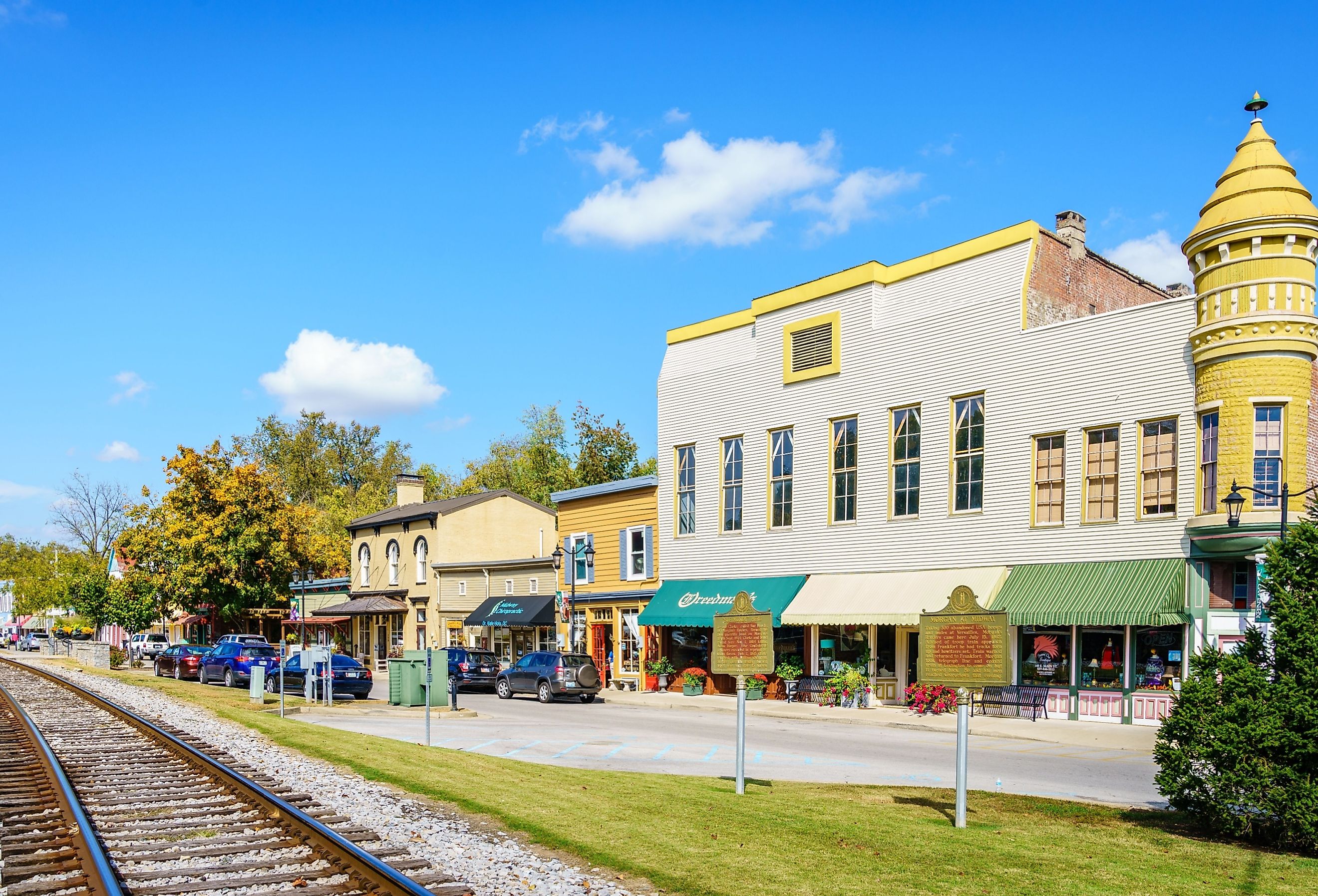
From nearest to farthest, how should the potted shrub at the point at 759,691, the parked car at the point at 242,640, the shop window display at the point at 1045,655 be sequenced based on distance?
1. the shop window display at the point at 1045,655
2. the potted shrub at the point at 759,691
3. the parked car at the point at 242,640

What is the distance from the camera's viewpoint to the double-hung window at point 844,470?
3067cm

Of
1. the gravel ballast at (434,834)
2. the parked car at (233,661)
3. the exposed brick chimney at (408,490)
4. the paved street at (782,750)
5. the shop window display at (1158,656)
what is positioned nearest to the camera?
the gravel ballast at (434,834)

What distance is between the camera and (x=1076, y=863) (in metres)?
9.27

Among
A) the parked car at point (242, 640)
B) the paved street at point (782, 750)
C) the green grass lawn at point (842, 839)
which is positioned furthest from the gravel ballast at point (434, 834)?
the parked car at point (242, 640)

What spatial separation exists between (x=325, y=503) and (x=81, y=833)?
259 feet

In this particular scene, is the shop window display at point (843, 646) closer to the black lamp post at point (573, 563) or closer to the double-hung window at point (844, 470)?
the double-hung window at point (844, 470)

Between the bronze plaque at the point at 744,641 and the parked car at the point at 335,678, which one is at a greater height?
the bronze plaque at the point at 744,641

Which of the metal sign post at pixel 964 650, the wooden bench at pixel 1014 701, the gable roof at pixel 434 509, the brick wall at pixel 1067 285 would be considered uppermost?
the brick wall at pixel 1067 285

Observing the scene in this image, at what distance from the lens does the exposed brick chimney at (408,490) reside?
191ft

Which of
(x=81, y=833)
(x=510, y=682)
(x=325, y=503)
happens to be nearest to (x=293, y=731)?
(x=81, y=833)

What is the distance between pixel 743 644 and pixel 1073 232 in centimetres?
1958

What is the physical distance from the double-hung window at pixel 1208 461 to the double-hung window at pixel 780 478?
11.9 meters

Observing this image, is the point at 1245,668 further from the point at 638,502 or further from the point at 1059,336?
the point at 638,502

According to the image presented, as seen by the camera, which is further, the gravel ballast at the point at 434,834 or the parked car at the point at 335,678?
the parked car at the point at 335,678
